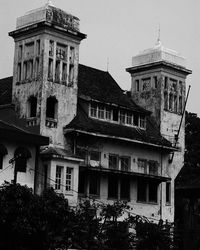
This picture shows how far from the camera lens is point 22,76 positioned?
5069 cm

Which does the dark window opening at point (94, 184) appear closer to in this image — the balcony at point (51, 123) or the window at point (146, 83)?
the balcony at point (51, 123)

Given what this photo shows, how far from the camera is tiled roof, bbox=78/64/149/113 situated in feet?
176

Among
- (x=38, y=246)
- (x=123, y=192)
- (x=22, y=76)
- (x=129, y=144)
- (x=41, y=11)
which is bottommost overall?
(x=38, y=246)

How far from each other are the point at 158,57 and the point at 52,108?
13.7 meters

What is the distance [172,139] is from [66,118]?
12.9 metres

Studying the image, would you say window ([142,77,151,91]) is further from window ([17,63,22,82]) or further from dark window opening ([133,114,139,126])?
window ([17,63,22,82])

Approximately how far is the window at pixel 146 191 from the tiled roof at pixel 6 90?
1253 centimetres

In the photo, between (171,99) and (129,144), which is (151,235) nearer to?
(129,144)

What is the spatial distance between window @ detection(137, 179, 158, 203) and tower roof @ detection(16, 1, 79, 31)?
13799 millimetres

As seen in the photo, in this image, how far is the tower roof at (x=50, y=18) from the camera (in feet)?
161

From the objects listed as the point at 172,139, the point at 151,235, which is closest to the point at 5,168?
the point at 151,235

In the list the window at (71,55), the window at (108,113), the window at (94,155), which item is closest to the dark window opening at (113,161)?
the window at (94,155)

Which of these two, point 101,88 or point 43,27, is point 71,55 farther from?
point 101,88

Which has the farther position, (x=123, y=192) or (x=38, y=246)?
(x=123, y=192)
